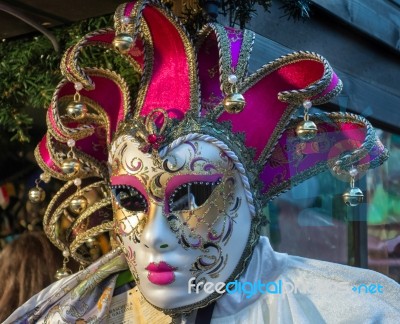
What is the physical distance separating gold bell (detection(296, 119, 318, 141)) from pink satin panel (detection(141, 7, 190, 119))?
232 mm

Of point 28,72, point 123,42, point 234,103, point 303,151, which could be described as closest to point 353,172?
point 303,151

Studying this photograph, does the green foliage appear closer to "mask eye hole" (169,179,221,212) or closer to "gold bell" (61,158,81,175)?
"gold bell" (61,158,81,175)

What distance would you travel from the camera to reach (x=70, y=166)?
5.05 ft

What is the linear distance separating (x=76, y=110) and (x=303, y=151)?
19.0 inches

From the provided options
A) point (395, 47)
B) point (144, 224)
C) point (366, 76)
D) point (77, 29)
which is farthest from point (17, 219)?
point (395, 47)

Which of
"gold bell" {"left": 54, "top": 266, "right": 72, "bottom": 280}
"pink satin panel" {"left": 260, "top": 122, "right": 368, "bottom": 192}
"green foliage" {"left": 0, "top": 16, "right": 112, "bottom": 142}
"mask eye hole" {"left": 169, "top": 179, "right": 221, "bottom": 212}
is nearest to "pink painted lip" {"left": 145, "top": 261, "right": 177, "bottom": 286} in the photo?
"mask eye hole" {"left": 169, "top": 179, "right": 221, "bottom": 212}

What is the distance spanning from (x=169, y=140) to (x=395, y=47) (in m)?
1.43

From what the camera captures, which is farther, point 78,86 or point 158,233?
point 78,86

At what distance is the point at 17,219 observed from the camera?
7.31 ft

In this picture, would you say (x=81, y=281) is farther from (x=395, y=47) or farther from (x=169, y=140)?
(x=395, y=47)

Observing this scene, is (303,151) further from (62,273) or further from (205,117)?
(62,273)

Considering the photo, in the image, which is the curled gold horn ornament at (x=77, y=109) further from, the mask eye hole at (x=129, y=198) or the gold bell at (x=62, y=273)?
the gold bell at (x=62, y=273)

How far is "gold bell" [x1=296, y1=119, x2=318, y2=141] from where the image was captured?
1.35 metres

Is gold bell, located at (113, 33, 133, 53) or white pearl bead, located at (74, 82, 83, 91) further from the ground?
gold bell, located at (113, 33, 133, 53)
